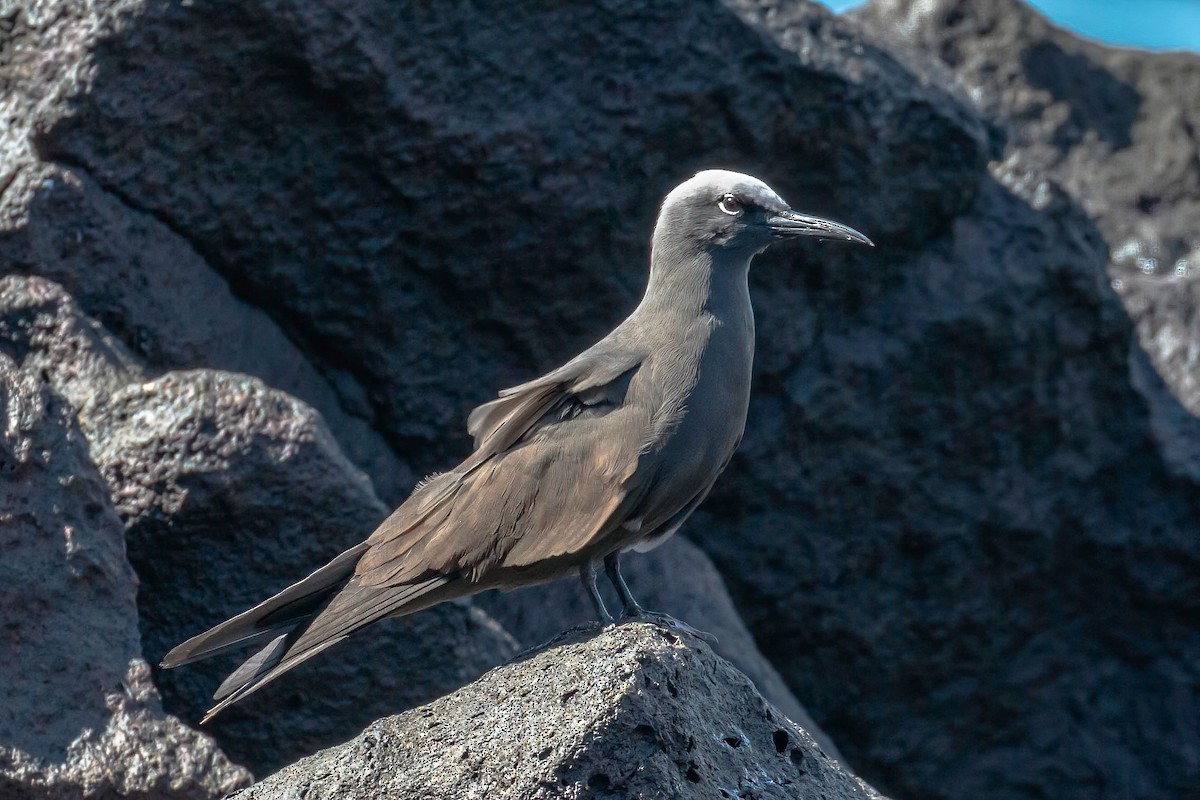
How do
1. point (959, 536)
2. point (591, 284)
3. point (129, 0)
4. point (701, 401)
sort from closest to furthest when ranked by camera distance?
point (701, 401)
point (129, 0)
point (591, 284)
point (959, 536)

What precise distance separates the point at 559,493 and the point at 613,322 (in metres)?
2.78

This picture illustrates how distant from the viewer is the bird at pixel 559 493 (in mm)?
4477

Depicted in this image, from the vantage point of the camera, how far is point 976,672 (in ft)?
27.4

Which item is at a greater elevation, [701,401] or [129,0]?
[129,0]

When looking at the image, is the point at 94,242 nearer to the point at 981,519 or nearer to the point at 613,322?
the point at 613,322

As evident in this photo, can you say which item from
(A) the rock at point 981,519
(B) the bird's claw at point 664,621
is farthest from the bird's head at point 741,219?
(A) the rock at point 981,519

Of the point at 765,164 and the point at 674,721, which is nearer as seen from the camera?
the point at 674,721

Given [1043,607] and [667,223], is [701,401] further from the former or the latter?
[1043,607]

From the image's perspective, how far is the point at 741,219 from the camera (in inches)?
199

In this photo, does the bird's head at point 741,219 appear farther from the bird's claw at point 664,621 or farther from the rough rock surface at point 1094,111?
the rough rock surface at point 1094,111

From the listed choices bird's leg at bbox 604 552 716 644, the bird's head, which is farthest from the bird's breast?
the bird's head

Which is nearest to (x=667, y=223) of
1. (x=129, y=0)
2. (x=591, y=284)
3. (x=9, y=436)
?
(x=591, y=284)

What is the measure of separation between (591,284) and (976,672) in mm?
3432

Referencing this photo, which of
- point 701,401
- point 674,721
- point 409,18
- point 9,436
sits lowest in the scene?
point 674,721
